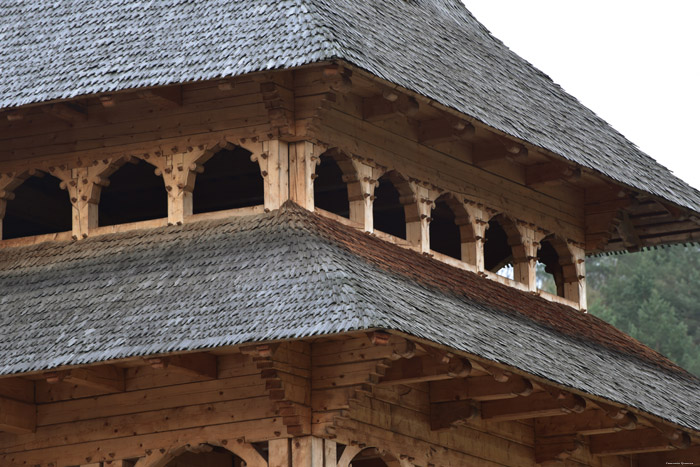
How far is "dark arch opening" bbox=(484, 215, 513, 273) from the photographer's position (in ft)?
71.0

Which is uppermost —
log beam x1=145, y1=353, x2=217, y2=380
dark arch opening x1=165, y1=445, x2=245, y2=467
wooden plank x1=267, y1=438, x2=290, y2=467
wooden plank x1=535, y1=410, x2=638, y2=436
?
log beam x1=145, y1=353, x2=217, y2=380

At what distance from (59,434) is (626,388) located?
18.4 feet

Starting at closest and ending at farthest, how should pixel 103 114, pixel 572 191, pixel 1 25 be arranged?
pixel 103 114 → pixel 1 25 → pixel 572 191

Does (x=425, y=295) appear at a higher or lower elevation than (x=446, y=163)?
lower

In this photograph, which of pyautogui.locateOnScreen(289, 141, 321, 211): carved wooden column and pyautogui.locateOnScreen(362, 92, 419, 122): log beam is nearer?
pyautogui.locateOnScreen(289, 141, 321, 211): carved wooden column

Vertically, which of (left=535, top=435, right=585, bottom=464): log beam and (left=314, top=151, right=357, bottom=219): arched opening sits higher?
(left=314, top=151, right=357, bottom=219): arched opening

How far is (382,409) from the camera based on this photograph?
1603 cm

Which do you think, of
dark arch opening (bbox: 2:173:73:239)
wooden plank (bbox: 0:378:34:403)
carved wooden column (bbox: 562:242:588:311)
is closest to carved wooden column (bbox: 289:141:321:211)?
wooden plank (bbox: 0:378:34:403)

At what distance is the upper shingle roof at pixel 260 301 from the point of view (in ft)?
46.9

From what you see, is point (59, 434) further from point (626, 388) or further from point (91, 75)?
point (626, 388)

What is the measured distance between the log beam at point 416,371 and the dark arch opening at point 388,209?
4617 millimetres

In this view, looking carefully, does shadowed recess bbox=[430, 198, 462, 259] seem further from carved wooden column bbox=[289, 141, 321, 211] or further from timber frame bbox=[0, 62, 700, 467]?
carved wooden column bbox=[289, 141, 321, 211]

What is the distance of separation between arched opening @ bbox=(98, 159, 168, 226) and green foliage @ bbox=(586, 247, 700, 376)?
91.1 feet

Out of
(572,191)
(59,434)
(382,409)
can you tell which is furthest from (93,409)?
(572,191)
